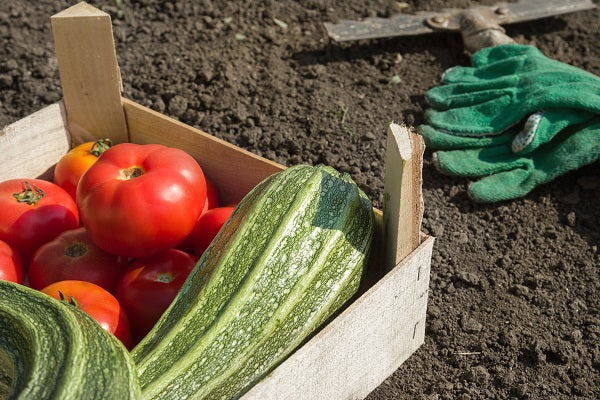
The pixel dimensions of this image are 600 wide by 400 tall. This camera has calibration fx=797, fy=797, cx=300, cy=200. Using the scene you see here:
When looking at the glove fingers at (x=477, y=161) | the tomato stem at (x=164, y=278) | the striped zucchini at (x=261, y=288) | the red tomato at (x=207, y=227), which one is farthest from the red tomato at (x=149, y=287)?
the glove fingers at (x=477, y=161)

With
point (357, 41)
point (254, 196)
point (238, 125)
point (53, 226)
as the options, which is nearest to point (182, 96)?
point (238, 125)

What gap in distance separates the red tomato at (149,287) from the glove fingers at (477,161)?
1670mm

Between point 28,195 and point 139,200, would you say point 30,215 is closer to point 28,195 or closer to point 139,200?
point 28,195

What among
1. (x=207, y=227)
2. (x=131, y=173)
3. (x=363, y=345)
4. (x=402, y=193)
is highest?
(x=402, y=193)

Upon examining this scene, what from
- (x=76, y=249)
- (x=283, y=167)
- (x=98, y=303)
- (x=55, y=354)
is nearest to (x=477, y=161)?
(x=283, y=167)

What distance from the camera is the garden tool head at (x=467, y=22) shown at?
4.73 metres

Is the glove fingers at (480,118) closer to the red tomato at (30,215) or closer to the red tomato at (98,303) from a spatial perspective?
the red tomato at (30,215)

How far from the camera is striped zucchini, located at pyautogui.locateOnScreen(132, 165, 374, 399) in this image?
2166 mm

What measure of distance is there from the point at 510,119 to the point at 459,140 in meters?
0.29

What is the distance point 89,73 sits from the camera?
3.32 metres

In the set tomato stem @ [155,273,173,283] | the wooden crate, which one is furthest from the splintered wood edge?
tomato stem @ [155,273,173,283]

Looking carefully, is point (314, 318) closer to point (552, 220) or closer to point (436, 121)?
point (552, 220)

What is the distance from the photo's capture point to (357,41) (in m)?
4.93

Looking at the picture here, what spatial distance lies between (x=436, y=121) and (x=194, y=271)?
2.15 meters
